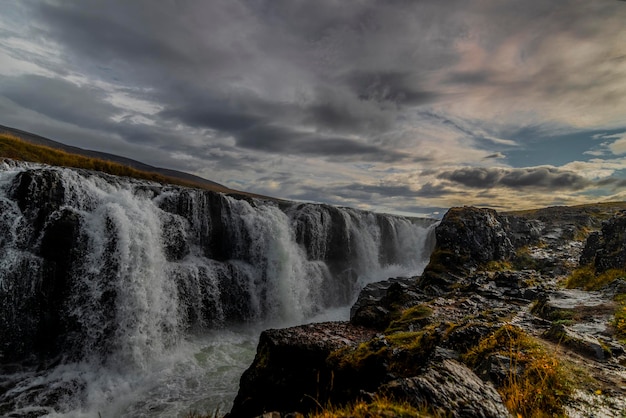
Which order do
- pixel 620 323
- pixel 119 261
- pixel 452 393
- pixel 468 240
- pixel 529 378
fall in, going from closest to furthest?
pixel 452 393 < pixel 529 378 < pixel 620 323 < pixel 119 261 < pixel 468 240

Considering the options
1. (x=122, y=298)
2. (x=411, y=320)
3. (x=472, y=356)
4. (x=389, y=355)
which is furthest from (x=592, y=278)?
(x=122, y=298)

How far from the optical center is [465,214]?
3219cm

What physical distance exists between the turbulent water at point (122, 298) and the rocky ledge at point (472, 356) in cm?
662

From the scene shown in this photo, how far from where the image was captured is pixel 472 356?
629 centimetres

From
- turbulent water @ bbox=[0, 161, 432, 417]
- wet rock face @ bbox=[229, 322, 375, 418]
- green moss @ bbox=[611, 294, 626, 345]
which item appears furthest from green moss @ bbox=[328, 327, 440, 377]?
turbulent water @ bbox=[0, 161, 432, 417]

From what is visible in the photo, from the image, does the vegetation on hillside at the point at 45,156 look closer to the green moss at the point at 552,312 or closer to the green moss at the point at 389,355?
the green moss at the point at 389,355

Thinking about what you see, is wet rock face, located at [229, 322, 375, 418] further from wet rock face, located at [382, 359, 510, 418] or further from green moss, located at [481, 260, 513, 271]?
green moss, located at [481, 260, 513, 271]

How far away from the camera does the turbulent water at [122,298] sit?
1456cm

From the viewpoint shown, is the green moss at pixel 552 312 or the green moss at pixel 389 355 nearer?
the green moss at pixel 389 355

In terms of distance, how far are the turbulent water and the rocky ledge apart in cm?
662

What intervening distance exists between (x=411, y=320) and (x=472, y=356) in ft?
19.5

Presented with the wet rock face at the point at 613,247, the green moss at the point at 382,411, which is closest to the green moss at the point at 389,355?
the green moss at the point at 382,411

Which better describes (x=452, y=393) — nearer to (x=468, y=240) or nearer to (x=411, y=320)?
(x=411, y=320)

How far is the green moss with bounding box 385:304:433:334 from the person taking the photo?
37.6ft
